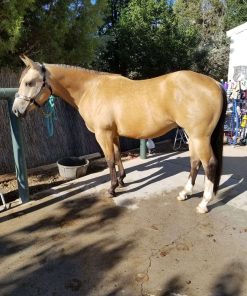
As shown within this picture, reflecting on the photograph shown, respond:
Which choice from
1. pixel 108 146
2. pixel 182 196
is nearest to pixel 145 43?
pixel 108 146

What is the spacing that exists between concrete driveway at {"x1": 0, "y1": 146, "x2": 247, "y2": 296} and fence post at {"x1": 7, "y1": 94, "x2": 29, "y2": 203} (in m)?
0.20

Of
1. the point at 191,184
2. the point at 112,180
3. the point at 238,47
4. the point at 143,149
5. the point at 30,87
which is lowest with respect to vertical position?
the point at 191,184

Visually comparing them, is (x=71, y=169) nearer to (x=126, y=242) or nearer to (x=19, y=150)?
(x=19, y=150)

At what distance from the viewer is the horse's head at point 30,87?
3.49 meters

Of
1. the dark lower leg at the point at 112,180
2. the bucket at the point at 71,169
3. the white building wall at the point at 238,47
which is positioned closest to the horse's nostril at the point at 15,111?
the dark lower leg at the point at 112,180

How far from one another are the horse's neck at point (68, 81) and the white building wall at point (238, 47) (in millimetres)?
7269

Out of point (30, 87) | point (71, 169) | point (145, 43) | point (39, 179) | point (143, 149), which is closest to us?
point (30, 87)

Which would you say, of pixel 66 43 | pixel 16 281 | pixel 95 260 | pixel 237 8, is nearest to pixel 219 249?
pixel 95 260

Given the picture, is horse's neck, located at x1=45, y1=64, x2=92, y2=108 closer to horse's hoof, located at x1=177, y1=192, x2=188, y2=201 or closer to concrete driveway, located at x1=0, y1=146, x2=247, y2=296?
concrete driveway, located at x1=0, y1=146, x2=247, y2=296

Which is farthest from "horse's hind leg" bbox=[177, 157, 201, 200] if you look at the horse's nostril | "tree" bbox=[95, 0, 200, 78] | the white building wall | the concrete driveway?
"tree" bbox=[95, 0, 200, 78]

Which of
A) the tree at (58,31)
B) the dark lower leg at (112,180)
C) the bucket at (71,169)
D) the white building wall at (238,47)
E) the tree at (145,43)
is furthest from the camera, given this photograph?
the tree at (145,43)

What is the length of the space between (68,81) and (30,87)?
475 millimetres

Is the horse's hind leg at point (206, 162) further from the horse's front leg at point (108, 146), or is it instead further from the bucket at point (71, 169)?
the bucket at point (71, 169)

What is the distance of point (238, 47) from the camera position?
9.55m
